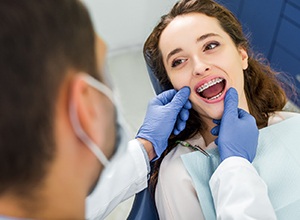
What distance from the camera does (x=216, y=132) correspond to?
1431 mm

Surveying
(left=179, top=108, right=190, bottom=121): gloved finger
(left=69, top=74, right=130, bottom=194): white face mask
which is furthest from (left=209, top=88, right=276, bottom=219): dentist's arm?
(left=69, top=74, right=130, bottom=194): white face mask

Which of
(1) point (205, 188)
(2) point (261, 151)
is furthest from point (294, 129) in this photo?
(1) point (205, 188)

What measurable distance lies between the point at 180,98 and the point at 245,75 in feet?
1.17

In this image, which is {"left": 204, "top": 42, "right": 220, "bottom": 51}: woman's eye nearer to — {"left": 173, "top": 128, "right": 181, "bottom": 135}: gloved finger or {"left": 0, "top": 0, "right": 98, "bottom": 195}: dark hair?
{"left": 173, "top": 128, "right": 181, "bottom": 135}: gloved finger

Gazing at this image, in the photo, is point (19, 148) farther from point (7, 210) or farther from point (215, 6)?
point (215, 6)

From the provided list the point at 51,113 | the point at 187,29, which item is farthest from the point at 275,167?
the point at 51,113

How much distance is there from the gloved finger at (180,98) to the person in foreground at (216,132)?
27mm

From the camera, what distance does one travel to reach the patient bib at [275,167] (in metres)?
1.30

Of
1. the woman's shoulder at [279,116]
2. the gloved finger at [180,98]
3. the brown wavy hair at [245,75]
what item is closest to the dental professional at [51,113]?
the gloved finger at [180,98]

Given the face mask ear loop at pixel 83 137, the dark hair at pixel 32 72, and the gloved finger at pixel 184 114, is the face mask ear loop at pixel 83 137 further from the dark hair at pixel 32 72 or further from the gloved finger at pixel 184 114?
the gloved finger at pixel 184 114

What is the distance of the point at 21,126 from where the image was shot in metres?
0.61

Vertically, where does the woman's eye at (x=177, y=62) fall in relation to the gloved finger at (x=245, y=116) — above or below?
above

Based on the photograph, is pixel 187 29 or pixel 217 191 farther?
pixel 187 29

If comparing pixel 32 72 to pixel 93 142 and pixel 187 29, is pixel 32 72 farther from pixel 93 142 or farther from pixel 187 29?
pixel 187 29
